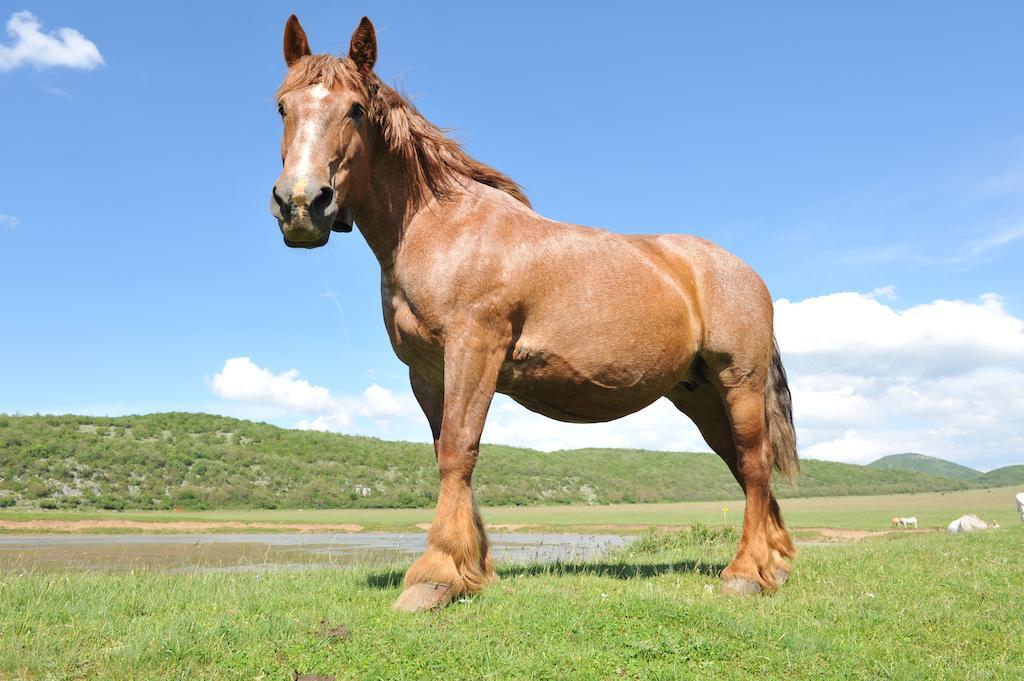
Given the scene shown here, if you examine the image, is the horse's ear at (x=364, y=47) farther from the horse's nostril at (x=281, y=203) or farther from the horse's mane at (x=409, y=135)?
the horse's nostril at (x=281, y=203)

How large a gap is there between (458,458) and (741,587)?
2.52 meters

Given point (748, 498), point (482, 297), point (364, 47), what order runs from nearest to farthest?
point (482, 297) < point (364, 47) < point (748, 498)

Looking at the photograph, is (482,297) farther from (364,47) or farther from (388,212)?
(364,47)

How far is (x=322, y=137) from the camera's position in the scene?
14.5 feet

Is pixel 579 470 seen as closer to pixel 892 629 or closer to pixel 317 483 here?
pixel 317 483

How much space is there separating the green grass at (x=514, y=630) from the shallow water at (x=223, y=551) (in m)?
5.42

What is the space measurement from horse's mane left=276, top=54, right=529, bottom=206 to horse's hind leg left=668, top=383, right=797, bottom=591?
8.09ft

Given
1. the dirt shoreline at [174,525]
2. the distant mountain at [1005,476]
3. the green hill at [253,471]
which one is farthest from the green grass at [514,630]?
the distant mountain at [1005,476]

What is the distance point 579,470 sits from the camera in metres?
52.6

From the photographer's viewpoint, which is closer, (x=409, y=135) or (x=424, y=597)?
(x=424, y=597)

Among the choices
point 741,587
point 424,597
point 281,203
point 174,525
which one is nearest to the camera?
point 281,203

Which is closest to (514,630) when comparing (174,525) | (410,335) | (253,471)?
(410,335)

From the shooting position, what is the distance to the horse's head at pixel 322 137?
4.14m

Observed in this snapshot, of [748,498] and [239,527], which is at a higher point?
[748,498]
